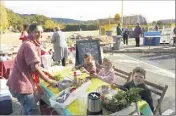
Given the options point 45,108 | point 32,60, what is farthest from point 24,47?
point 45,108

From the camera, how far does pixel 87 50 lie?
7.32 m

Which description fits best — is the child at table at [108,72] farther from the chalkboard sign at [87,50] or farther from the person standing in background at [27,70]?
the chalkboard sign at [87,50]

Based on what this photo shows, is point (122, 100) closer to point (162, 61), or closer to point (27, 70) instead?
point (27, 70)

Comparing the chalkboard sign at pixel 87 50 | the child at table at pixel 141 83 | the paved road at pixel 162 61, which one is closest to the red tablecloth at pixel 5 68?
the chalkboard sign at pixel 87 50

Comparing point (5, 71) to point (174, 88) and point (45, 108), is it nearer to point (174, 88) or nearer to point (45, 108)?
point (45, 108)

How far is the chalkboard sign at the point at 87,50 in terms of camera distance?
285 inches

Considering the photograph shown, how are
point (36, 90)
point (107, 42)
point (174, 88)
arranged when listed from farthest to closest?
1. point (107, 42)
2. point (174, 88)
3. point (36, 90)

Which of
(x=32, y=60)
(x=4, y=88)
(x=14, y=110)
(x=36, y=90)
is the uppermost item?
(x=32, y=60)

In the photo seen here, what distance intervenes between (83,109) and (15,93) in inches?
36.5

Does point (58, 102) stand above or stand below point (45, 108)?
above

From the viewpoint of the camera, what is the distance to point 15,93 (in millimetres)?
3141

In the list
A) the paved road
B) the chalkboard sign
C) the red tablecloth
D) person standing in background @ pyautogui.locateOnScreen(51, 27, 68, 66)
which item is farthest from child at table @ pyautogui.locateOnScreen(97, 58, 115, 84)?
the paved road

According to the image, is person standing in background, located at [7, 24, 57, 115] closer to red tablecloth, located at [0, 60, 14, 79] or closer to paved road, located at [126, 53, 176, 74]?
red tablecloth, located at [0, 60, 14, 79]

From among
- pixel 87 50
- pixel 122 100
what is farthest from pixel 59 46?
pixel 122 100
